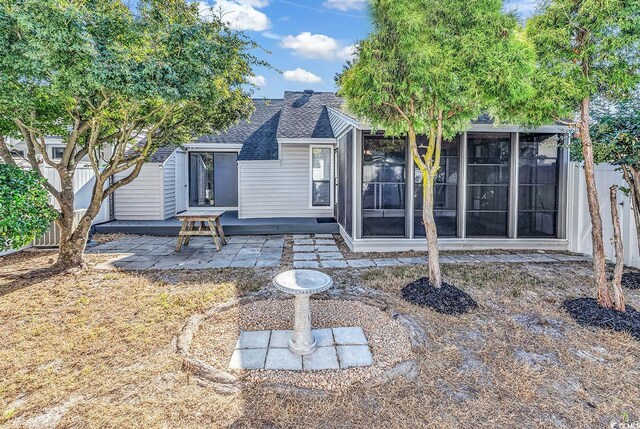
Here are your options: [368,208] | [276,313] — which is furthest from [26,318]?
[368,208]

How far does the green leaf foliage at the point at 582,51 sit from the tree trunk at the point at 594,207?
26cm

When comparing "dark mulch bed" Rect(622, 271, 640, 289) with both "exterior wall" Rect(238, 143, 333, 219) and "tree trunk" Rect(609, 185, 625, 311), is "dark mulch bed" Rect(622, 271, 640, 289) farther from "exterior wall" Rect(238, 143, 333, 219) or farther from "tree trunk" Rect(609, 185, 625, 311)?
"exterior wall" Rect(238, 143, 333, 219)

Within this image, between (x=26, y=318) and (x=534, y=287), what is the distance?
20.6 feet

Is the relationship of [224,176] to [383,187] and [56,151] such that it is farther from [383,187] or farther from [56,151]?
[383,187]

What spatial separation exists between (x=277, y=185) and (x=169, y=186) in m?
3.31

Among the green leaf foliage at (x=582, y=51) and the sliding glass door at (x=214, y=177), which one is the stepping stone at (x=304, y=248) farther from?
the sliding glass door at (x=214, y=177)

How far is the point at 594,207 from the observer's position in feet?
12.4

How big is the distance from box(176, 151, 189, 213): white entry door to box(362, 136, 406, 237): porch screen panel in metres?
6.90

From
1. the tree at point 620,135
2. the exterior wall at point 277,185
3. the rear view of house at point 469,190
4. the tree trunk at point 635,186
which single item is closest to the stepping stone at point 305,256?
the rear view of house at point 469,190

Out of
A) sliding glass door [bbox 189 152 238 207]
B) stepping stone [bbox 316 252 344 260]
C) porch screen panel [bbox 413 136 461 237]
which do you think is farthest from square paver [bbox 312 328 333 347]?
sliding glass door [bbox 189 152 238 207]

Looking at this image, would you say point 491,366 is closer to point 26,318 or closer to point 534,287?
point 534,287

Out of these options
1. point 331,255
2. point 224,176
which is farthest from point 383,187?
point 224,176

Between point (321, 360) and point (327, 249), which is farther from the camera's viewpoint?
point (327, 249)

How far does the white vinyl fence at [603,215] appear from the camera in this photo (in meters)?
5.75
